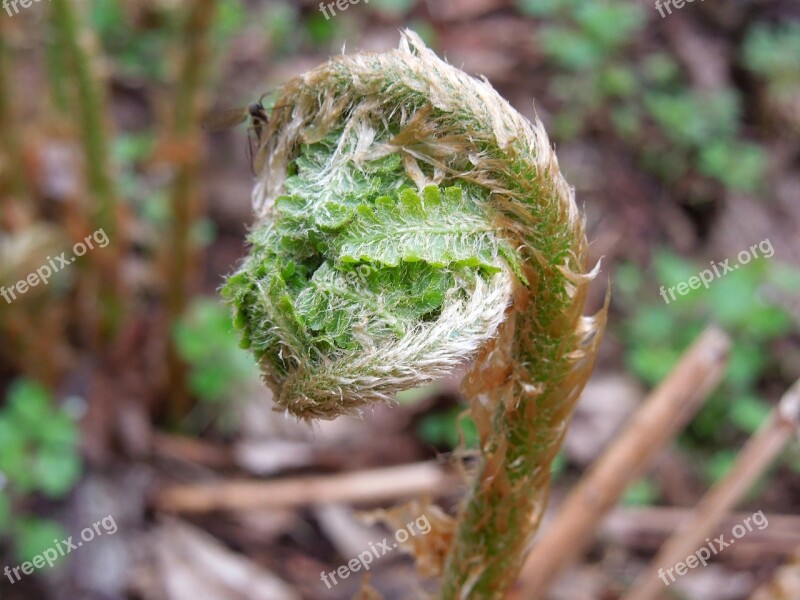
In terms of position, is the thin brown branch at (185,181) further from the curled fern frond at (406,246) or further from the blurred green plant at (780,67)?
the blurred green plant at (780,67)

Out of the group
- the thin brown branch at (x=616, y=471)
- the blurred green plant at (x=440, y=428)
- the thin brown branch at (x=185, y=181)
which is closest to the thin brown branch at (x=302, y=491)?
the blurred green plant at (x=440, y=428)

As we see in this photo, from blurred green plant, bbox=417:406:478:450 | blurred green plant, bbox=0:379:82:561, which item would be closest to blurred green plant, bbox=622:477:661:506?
blurred green plant, bbox=417:406:478:450

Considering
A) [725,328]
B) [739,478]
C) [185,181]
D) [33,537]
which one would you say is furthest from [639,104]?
[33,537]

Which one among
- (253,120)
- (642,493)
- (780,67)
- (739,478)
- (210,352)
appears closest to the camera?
(253,120)

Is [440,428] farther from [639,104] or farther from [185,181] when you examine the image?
[639,104]

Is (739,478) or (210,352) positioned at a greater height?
(210,352)

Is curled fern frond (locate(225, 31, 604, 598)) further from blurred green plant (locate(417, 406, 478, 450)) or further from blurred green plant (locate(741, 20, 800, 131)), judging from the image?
blurred green plant (locate(741, 20, 800, 131))
